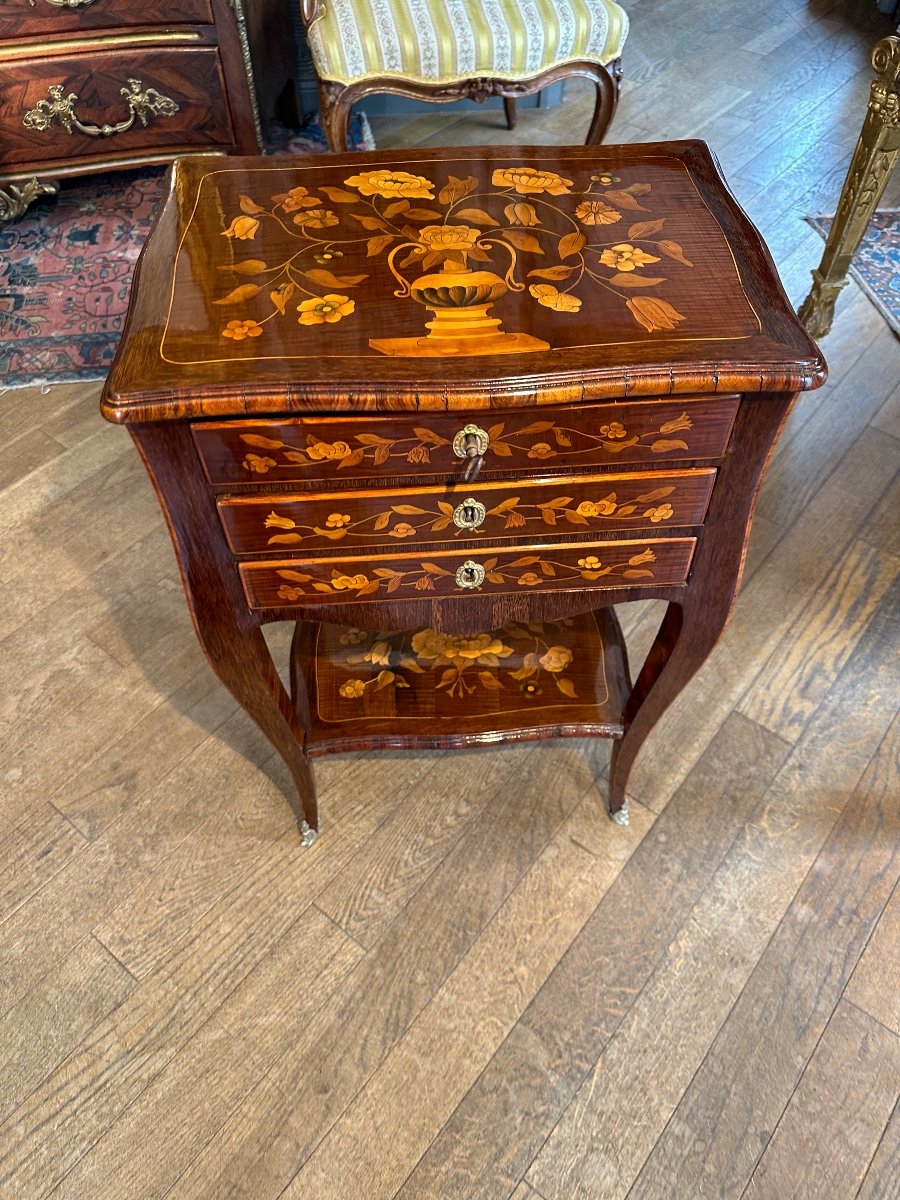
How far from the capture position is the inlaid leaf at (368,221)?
775 millimetres

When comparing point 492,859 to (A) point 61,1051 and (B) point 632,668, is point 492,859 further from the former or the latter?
(A) point 61,1051

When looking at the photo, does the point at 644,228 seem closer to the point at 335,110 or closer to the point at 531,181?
the point at 531,181

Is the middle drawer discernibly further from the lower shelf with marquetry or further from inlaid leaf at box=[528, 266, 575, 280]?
the lower shelf with marquetry

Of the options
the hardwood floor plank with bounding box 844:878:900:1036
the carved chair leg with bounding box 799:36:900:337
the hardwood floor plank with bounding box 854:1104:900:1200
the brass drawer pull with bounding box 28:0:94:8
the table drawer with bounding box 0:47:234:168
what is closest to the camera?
the hardwood floor plank with bounding box 854:1104:900:1200

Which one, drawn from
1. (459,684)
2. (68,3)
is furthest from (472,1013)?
(68,3)

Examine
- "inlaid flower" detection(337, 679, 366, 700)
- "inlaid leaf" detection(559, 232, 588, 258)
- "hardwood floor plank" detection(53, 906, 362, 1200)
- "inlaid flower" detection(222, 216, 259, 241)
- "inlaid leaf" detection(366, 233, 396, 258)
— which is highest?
"inlaid flower" detection(222, 216, 259, 241)

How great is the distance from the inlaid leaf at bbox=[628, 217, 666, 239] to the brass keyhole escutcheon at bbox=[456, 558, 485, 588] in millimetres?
335

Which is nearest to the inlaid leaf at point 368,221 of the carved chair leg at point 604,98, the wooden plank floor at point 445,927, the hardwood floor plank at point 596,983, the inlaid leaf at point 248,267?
the inlaid leaf at point 248,267

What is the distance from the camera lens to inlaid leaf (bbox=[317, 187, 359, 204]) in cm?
81

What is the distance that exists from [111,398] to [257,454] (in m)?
0.11

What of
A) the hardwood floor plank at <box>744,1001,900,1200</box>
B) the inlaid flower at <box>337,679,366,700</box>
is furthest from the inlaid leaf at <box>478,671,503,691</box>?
A: the hardwood floor plank at <box>744,1001,900,1200</box>

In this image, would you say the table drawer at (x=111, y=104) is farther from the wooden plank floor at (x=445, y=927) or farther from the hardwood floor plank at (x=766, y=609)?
the hardwood floor plank at (x=766, y=609)

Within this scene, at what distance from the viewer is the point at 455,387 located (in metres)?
0.61

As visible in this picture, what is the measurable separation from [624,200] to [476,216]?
15 cm
